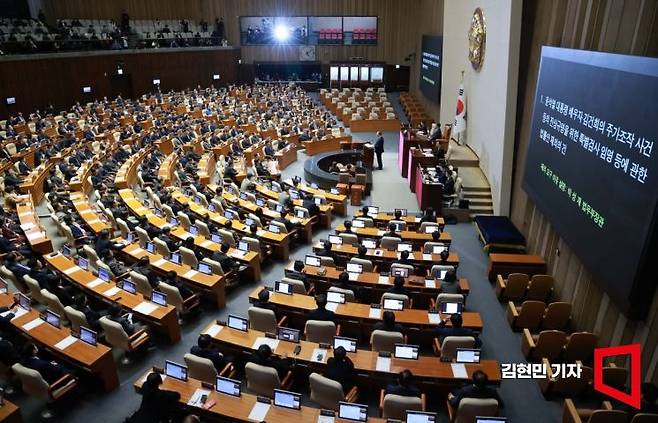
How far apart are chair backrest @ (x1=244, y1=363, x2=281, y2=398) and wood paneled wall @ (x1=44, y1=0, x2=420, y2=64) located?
32328 millimetres

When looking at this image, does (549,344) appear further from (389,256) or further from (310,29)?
(310,29)

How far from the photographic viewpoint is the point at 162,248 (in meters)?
9.83

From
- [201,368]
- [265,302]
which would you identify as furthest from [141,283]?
[201,368]

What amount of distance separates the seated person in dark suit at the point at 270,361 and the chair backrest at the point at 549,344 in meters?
3.81

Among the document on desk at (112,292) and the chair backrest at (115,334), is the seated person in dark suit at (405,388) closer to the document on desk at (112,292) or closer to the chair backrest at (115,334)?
the chair backrest at (115,334)

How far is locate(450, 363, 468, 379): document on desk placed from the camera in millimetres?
6191

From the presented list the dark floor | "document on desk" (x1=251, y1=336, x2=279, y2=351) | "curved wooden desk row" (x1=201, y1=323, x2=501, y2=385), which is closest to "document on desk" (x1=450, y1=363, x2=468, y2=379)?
"curved wooden desk row" (x1=201, y1=323, x2=501, y2=385)

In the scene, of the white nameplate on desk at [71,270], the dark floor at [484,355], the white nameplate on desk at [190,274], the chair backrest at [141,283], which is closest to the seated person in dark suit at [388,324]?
the dark floor at [484,355]

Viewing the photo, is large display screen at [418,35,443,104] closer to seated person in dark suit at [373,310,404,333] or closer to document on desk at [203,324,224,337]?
seated person in dark suit at [373,310,404,333]

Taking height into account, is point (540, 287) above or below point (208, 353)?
below

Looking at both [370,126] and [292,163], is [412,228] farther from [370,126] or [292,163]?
[370,126]

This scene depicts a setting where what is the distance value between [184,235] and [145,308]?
3.31 meters

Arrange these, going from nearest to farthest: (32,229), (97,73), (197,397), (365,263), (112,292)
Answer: (197,397)
(112,292)
(365,263)
(32,229)
(97,73)

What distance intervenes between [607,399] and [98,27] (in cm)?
3309
